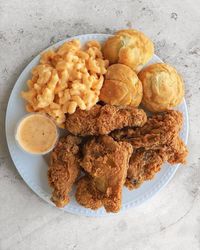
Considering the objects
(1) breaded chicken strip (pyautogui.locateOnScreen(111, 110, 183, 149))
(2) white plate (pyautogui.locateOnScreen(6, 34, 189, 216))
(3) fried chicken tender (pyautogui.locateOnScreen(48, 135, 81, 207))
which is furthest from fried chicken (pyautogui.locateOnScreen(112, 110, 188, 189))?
(3) fried chicken tender (pyautogui.locateOnScreen(48, 135, 81, 207))

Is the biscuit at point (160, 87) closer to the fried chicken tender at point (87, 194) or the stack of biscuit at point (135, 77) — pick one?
the stack of biscuit at point (135, 77)

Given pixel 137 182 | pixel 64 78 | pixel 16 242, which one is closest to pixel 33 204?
pixel 16 242

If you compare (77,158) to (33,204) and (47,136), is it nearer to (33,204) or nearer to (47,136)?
(47,136)

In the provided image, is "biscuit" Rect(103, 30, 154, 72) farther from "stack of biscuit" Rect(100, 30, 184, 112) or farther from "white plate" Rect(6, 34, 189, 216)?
"white plate" Rect(6, 34, 189, 216)

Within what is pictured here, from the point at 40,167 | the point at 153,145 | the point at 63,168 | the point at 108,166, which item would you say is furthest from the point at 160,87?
the point at 40,167

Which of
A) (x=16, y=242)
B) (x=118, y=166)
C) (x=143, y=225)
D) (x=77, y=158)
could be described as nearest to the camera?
(x=118, y=166)

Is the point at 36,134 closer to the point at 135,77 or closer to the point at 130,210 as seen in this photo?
the point at 135,77
